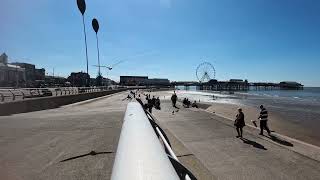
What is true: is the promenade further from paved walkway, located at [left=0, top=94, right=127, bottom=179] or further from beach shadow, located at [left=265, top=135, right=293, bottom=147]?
beach shadow, located at [left=265, top=135, right=293, bottom=147]

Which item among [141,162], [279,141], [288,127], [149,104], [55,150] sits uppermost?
[141,162]

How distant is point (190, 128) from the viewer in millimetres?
17016

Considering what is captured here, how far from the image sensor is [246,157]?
10.3 meters

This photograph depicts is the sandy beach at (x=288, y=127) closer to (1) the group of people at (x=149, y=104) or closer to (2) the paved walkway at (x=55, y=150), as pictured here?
(1) the group of people at (x=149, y=104)

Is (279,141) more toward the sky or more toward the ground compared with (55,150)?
more toward the ground

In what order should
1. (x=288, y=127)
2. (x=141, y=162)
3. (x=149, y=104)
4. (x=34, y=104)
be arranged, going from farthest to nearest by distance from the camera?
1. (x=288, y=127)
2. (x=149, y=104)
3. (x=34, y=104)
4. (x=141, y=162)

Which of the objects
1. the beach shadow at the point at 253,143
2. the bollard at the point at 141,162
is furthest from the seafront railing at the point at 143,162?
the beach shadow at the point at 253,143

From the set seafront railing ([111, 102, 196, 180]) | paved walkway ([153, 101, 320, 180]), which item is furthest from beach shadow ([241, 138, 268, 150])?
seafront railing ([111, 102, 196, 180])

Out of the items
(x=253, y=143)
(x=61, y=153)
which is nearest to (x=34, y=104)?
(x=253, y=143)

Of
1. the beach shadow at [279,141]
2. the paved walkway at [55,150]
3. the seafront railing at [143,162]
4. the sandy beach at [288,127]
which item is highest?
the seafront railing at [143,162]

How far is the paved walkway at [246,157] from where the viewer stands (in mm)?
8500

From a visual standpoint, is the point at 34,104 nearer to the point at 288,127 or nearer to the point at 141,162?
the point at 288,127

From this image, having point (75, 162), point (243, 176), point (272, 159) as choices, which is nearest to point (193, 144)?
point (272, 159)

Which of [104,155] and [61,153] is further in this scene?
[61,153]
